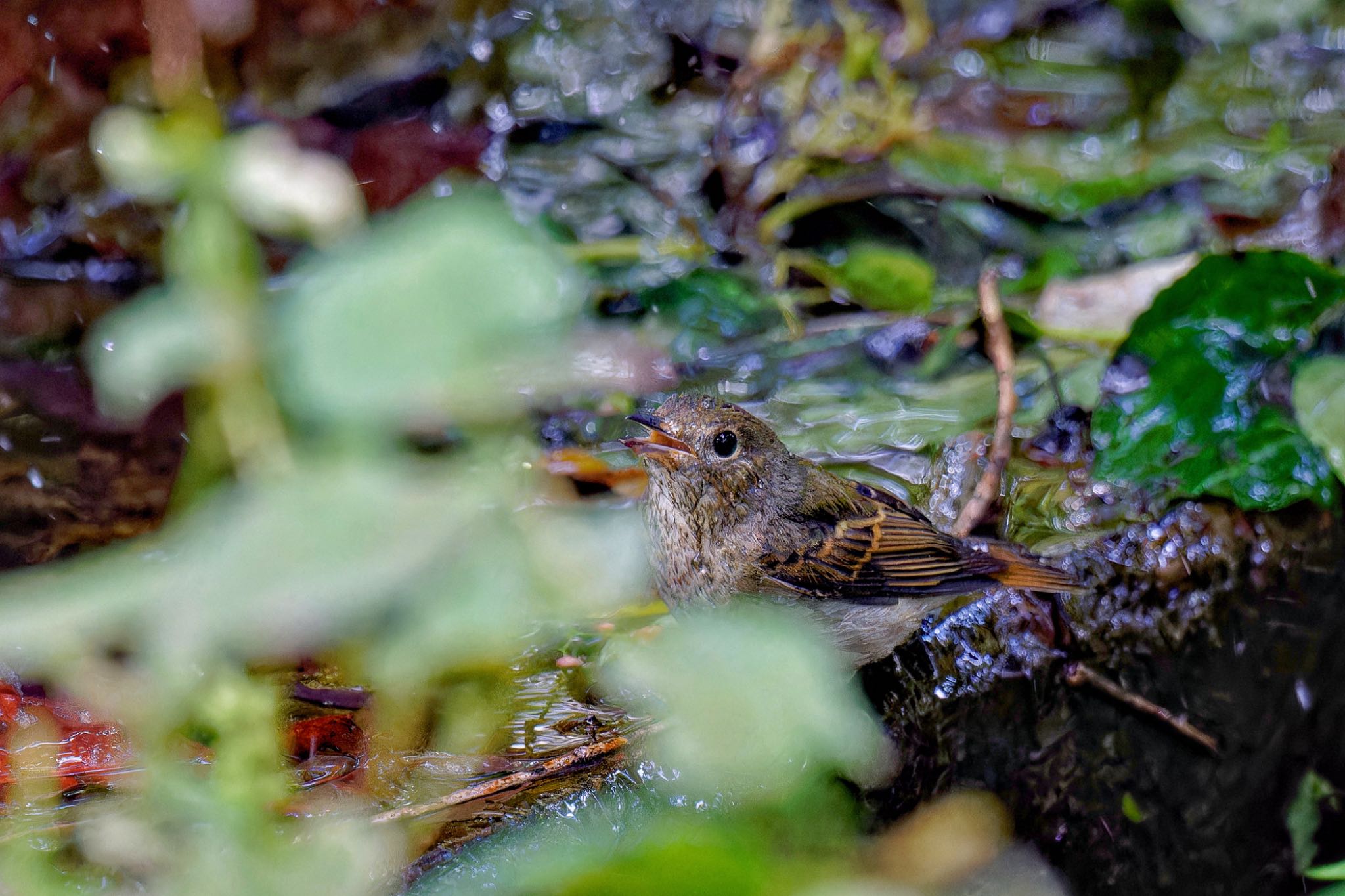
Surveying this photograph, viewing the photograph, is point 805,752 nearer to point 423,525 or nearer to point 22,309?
point 423,525

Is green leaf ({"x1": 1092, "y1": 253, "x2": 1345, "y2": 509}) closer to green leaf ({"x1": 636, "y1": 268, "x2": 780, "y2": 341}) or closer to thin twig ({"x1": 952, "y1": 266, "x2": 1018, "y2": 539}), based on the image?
thin twig ({"x1": 952, "y1": 266, "x2": 1018, "y2": 539})

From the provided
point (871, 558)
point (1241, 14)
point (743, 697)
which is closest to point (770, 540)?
point (871, 558)

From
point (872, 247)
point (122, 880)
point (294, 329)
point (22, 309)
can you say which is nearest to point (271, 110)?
point (22, 309)

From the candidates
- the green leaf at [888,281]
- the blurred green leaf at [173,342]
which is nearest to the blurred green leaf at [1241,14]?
the green leaf at [888,281]

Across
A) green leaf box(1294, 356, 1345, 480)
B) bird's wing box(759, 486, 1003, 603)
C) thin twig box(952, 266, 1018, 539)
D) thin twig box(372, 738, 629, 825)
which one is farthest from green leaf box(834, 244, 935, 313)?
thin twig box(372, 738, 629, 825)

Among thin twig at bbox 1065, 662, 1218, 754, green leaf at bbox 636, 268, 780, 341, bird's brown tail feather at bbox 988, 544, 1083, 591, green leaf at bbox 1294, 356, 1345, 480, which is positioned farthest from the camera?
green leaf at bbox 636, 268, 780, 341

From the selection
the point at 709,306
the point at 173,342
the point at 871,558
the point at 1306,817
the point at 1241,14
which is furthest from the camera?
the point at 1241,14

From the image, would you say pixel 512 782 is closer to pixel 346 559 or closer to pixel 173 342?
pixel 173 342
